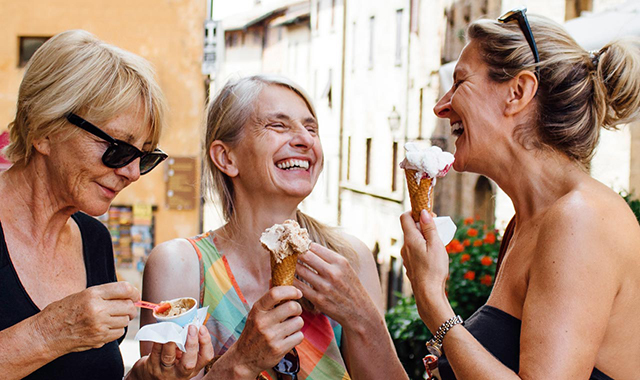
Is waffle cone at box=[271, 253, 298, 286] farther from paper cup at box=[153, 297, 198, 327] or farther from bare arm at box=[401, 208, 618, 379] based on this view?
bare arm at box=[401, 208, 618, 379]

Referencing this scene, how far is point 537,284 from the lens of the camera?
6.22 ft

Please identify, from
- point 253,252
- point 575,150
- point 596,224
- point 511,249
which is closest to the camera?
point 596,224

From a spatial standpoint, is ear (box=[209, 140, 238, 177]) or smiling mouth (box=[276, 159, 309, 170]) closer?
smiling mouth (box=[276, 159, 309, 170])

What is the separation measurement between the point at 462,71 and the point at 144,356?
5.50 feet

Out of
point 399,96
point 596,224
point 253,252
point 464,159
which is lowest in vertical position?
point 253,252

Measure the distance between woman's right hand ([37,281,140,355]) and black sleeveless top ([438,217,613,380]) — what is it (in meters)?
1.13

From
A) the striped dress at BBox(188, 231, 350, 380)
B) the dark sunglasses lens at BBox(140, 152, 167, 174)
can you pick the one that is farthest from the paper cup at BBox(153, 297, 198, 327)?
the dark sunglasses lens at BBox(140, 152, 167, 174)

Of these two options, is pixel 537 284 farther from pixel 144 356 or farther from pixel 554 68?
pixel 144 356

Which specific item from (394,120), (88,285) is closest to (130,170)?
(88,285)

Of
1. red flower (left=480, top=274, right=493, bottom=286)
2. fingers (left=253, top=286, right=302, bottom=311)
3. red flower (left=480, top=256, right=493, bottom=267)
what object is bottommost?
red flower (left=480, top=274, right=493, bottom=286)

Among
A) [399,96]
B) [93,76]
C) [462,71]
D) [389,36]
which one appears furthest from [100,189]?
[389,36]

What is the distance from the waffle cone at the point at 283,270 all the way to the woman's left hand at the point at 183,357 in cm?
30

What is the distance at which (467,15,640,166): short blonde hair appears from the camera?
6.99 feet

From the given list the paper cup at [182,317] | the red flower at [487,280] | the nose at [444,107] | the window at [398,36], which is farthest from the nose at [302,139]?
the window at [398,36]
